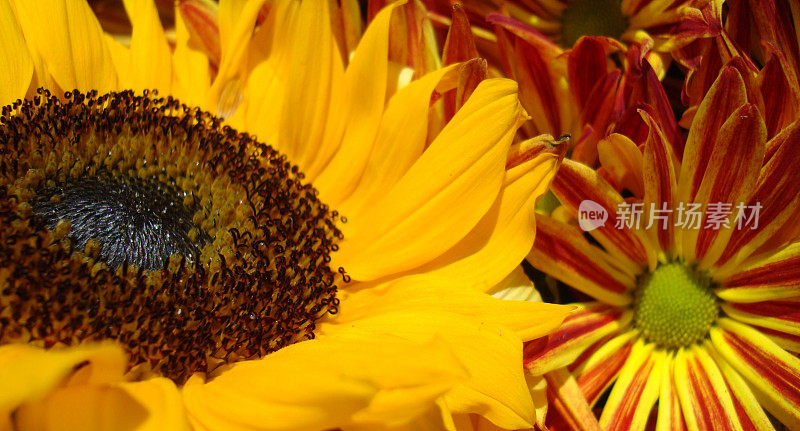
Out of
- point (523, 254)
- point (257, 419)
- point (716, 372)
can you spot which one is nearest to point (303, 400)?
point (257, 419)

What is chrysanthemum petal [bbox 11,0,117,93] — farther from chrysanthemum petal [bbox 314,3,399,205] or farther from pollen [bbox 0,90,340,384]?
chrysanthemum petal [bbox 314,3,399,205]

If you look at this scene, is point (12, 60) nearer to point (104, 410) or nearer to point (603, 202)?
point (104, 410)

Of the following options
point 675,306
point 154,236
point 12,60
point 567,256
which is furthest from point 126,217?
point 675,306

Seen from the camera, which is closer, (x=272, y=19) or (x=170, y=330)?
(x=170, y=330)

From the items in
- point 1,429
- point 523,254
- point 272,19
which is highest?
point 272,19

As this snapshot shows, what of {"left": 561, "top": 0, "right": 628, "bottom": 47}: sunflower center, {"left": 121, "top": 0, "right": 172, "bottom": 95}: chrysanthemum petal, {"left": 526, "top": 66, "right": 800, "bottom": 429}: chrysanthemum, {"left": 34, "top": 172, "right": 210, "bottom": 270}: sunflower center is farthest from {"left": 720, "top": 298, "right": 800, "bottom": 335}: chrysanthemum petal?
{"left": 121, "top": 0, "right": 172, "bottom": 95}: chrysanthemum petal

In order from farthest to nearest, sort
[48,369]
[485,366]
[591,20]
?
1. [591,20]
2. [485,366]
3. [48,369]

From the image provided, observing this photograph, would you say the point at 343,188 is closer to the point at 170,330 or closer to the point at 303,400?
the point at 170,330
